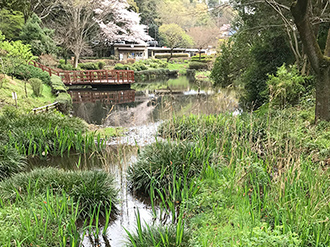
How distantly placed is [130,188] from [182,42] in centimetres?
4044

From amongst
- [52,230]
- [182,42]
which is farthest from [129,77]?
[182,42]

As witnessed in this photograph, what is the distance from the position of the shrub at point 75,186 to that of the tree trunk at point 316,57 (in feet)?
14.7

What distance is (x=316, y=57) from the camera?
5586 millimetres

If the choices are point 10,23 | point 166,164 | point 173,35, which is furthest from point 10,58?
point 173,35

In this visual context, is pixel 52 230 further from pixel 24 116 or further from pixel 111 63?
pixel 111 63

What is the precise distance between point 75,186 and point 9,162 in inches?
69.5

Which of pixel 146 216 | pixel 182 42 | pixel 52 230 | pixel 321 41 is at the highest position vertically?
pixel 182 42

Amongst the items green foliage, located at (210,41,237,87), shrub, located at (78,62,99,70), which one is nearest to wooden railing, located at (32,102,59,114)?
green foliage, located at (210,41,237,87)

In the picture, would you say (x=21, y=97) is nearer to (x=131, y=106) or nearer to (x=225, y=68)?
(x=131, y=106)

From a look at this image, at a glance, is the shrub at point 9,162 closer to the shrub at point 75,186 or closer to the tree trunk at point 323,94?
the shrub at point 75,186

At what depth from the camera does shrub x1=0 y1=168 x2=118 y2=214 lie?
11.9 ft

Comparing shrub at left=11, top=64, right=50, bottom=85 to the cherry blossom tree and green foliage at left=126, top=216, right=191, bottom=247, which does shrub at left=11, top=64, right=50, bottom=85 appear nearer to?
the cherry blossom tree

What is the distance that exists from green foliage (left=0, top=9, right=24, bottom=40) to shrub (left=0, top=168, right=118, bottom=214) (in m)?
19.4

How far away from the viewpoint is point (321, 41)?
967 centimetres
